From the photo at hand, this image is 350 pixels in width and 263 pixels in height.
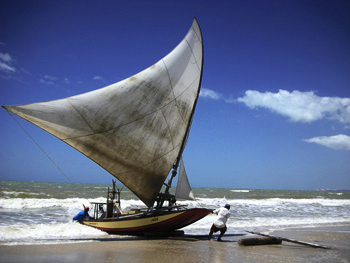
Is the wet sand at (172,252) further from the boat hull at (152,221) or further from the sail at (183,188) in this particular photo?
the sail at (183,188)

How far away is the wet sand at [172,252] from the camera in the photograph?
6938 mm

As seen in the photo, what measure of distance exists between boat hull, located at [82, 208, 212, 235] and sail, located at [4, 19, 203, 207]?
3.33 feet

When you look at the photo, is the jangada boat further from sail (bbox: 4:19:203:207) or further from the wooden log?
the wooden log

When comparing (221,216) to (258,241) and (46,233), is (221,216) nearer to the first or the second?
(258,241)

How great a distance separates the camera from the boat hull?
10.4 metres

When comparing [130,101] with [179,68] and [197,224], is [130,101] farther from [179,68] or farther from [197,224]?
[197,224]

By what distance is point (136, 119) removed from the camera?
11047mm

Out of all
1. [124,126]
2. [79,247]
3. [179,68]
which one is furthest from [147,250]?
[179,68]

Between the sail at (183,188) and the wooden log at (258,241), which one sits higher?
the sail at (183,188)

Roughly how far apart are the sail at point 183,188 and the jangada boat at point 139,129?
0.13 ft

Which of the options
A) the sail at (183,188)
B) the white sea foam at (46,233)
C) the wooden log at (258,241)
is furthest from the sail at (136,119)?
the wooden log at (258,241)

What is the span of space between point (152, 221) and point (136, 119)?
151 inches

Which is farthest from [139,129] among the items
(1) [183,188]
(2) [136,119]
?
(1) [183,188]

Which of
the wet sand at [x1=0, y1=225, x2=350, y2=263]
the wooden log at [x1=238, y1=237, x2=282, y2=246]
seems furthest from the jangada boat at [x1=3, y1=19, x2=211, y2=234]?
the wooden log at [x1=238, y1=237, x2=282, y2=246]
